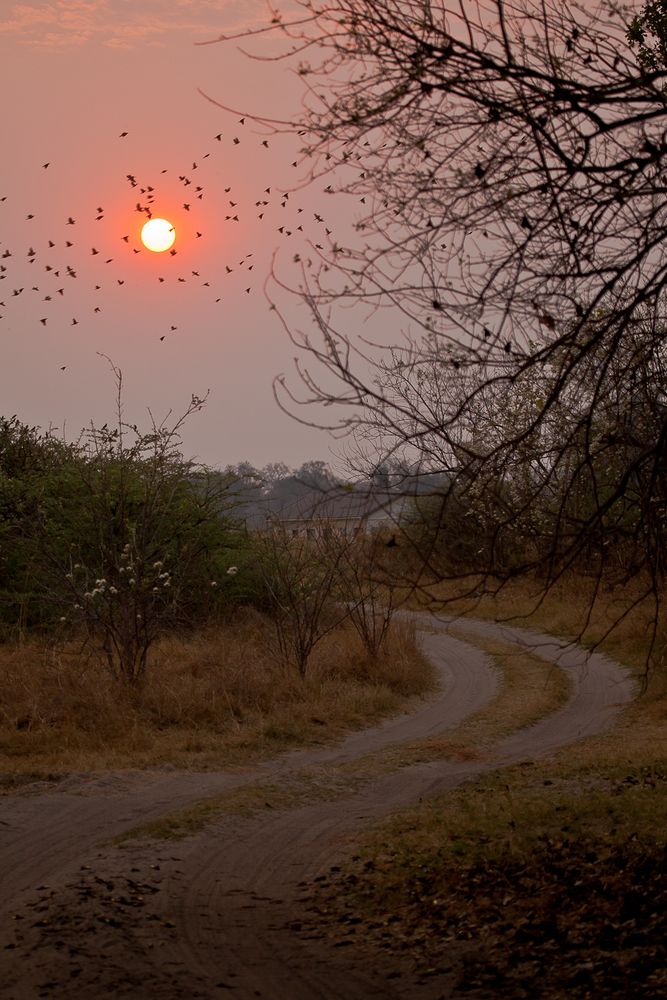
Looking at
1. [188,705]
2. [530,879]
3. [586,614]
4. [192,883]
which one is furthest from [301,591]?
[530,879]

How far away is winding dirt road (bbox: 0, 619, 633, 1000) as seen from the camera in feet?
16.9

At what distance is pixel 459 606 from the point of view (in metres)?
26.5

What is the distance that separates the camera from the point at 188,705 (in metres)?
13.3

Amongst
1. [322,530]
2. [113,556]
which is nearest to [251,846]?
[113,556]

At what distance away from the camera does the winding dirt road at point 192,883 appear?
5160 millimetres

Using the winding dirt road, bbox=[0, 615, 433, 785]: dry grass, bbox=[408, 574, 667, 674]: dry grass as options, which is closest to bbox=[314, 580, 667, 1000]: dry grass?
the winding dirt road

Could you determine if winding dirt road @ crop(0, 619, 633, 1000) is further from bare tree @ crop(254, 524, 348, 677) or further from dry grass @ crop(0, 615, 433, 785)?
bare tree @ crop(254, 524, 348, 677)

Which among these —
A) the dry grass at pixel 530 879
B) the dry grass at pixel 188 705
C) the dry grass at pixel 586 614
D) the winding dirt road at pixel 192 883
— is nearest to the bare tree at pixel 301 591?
the dry grass at pixel 188 705

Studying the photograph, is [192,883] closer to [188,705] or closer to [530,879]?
[530,879]

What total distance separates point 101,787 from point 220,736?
286 centimetres

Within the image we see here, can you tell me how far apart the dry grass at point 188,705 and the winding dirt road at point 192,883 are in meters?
0.78

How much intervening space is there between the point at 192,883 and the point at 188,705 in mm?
6457

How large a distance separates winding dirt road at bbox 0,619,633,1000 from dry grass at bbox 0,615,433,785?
78cm

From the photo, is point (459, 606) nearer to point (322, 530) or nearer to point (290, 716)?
point (322, 530)
